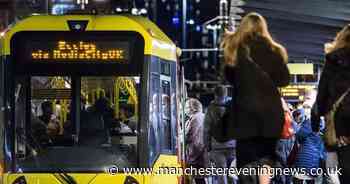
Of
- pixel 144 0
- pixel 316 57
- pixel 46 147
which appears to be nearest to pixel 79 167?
pixel 46 147

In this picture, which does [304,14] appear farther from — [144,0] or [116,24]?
[144,0]

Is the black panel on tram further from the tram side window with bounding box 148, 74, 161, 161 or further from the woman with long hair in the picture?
the woman with long hair

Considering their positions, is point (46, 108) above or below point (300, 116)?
above

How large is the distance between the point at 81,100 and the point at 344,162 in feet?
16.5

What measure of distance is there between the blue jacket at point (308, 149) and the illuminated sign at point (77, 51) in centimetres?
414

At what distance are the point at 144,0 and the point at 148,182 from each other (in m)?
98.1

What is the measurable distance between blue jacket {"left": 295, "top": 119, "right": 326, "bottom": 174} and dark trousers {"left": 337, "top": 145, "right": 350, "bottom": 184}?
6.92 metres

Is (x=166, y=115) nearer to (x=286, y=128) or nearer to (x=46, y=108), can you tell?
(x=46, y=108)

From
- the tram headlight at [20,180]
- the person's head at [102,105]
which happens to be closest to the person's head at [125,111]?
the person's head at [102,105]

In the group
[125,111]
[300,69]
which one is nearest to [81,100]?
[125,111]

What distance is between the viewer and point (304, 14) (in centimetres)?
1847

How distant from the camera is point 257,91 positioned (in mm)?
7859

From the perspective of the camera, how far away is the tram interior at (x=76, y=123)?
11336 mm

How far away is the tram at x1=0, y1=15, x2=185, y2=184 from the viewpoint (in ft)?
37.0
